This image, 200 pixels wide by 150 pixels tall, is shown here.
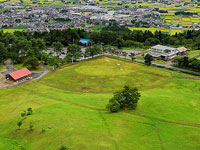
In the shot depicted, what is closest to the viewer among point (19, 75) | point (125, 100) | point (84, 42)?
point (125, 100)

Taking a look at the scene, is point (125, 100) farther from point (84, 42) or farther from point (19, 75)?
point (84, 42)

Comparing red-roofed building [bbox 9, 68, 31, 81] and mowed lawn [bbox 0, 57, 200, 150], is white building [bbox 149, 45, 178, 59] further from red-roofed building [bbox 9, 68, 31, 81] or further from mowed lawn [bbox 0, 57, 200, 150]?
red-roofed building [bbox 9, 68, 31, 81]

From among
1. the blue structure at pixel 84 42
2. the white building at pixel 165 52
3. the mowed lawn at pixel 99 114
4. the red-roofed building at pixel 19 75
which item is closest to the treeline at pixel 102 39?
the blue structure at pixel 84 42

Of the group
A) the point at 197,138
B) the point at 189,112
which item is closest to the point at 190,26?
the point at 189,112

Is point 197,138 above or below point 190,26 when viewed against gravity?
below

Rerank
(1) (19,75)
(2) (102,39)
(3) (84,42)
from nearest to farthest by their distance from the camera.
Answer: (1) (19,75) → (3) (84,42) → (2) (102,39)

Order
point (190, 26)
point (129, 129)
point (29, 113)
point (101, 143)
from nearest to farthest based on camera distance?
point (101, 143) < point (129, 129) < point (29, 113) < point (190, 26)

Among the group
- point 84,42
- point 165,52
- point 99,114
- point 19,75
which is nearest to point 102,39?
point 84,42

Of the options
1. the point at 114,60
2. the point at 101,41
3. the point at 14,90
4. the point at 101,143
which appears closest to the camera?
the point at 101,143

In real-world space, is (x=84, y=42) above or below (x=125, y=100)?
above

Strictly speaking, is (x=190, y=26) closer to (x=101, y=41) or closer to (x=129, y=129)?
(x=101, y=41)
